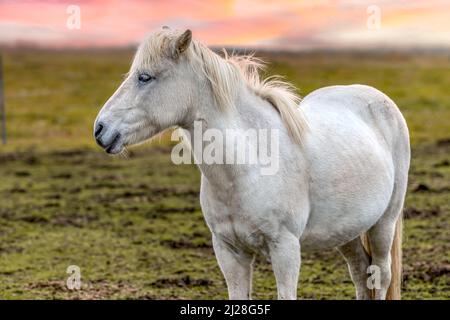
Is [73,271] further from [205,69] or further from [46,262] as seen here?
[205,69]

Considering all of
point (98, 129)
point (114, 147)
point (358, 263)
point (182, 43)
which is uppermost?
point (182, 43)


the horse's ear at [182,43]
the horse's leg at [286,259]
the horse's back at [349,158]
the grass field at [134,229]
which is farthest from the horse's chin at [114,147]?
the grass field at [134,229]

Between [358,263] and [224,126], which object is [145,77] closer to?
[224,126]

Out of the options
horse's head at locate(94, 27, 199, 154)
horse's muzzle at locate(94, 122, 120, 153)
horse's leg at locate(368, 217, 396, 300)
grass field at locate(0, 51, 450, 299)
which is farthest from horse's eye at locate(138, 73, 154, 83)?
grass field at locate(0, 51, 450, 299)

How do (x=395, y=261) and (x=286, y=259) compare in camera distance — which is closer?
(x=286, y=259)

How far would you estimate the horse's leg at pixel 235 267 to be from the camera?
4996 mm

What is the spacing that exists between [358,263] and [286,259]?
5.17ft

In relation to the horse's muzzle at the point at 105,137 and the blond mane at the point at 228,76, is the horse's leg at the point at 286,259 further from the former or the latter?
the horse's muzzle at the point at 105,137

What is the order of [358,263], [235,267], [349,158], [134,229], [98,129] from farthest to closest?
[134,229]
[358,263]
[349,158]
[235,267]
[98,129]

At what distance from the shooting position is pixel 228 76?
4797 mm

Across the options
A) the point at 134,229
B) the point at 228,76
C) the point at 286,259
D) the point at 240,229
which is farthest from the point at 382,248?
the point at 134,229

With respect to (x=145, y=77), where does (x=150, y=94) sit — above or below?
below

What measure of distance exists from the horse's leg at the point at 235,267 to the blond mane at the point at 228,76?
2.89ft

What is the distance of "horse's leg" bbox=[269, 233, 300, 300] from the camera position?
4770 millimetres
